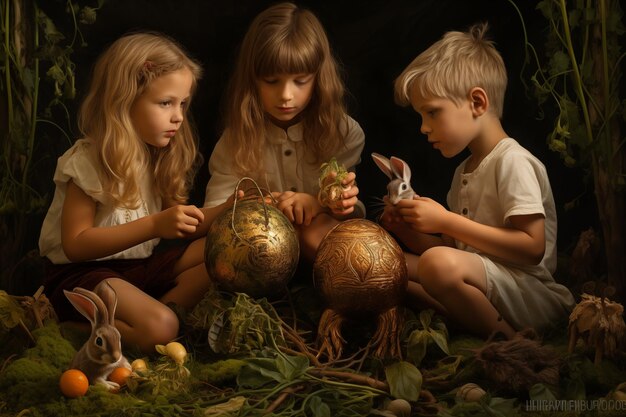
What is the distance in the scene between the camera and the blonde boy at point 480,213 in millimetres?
3439

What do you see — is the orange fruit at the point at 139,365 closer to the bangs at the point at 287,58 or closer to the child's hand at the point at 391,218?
the child's hand at the point at 391,218

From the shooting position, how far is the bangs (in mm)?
3738

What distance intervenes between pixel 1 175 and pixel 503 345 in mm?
2306

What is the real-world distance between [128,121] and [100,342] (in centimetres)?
94

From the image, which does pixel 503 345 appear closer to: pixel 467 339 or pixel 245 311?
pixel 467 339

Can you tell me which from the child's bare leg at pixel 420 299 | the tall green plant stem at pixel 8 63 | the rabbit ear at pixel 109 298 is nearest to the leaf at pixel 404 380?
the child's bare leg at pixel 420 299

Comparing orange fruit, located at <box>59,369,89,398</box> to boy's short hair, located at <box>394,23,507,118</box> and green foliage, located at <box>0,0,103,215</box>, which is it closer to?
green foliage, located at <box>0,0,103,215</box>

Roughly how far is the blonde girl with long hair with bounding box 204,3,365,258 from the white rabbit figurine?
0.15 metres

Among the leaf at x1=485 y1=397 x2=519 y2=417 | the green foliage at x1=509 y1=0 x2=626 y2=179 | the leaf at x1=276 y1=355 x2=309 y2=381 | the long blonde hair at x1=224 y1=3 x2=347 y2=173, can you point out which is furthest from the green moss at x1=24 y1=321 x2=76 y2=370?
the green foliage at x1=509 y1=0 x2=626 y2=179

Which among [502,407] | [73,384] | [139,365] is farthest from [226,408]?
[502,407]

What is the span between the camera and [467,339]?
346cm

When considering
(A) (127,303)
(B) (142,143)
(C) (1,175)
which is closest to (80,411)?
(A) (127,303)

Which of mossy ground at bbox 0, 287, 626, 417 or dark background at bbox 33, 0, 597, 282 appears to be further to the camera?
dark background at bbox 33, 0, 597, 282

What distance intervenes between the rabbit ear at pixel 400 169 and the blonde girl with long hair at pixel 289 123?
0.59 feet
